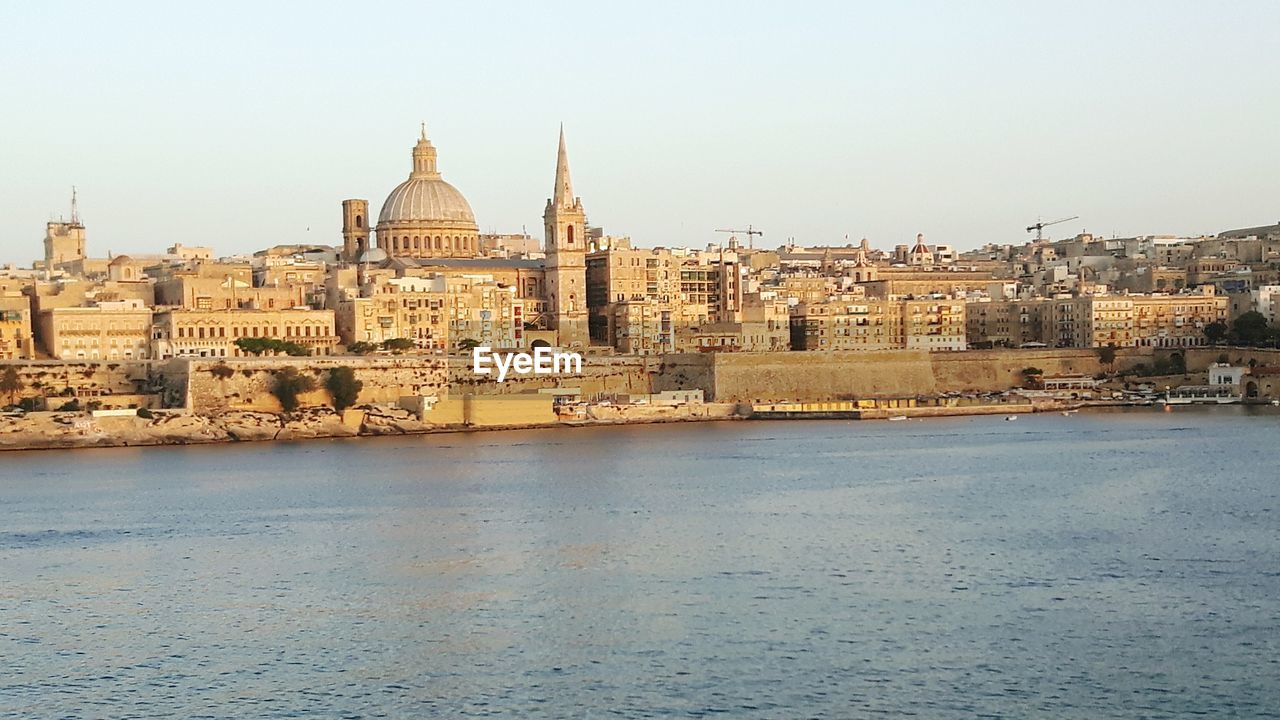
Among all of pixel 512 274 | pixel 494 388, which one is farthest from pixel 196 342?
pixel 512 274

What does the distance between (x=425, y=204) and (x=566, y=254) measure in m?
6.53

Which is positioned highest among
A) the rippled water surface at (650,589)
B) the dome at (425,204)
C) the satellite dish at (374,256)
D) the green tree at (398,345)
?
the dome at (425,204)

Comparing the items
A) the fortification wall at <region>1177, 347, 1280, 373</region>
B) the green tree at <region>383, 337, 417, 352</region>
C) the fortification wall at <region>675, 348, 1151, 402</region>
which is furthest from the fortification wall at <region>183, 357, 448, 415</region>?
the fortification wall at <region>1177, 347, 1280, 373</region>

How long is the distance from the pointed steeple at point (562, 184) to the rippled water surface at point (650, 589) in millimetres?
22465

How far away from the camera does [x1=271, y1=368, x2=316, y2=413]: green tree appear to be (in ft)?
133

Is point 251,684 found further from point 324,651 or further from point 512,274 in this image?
point 512,274

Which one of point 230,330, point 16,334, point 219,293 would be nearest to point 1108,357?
point 230,330

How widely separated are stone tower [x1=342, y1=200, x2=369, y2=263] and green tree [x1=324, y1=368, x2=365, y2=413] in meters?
16.7

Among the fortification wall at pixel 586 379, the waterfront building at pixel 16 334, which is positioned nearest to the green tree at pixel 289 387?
the fortification wall at pixel 586 379

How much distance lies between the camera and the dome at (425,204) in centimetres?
5656

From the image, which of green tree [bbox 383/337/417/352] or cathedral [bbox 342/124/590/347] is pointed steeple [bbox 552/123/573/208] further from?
green tree [bbox 383/337/417/352]

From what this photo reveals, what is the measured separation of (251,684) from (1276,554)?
10468 millimetres

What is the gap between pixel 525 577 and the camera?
18719 millimetres

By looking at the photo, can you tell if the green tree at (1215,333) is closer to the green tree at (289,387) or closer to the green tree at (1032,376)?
the green tree at (1032,376)
